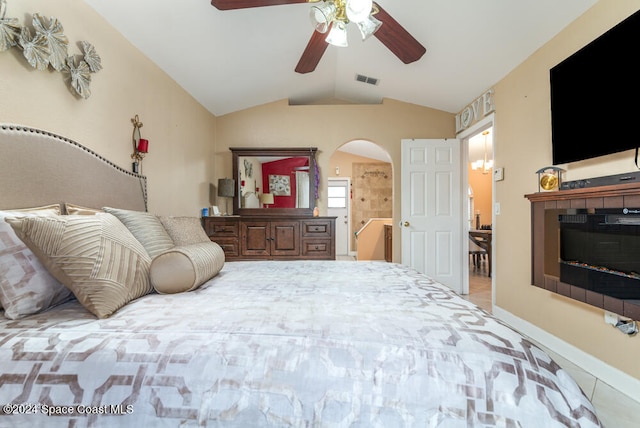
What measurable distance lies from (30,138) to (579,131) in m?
3.32

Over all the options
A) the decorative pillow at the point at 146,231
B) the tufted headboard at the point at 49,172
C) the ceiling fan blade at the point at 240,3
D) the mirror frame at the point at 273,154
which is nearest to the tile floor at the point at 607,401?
the decorative pillow at the point at 146,231

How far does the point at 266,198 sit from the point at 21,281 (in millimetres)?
3257

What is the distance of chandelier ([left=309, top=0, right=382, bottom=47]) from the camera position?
5.00ft

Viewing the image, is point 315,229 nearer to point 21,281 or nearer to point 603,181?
point 603,181

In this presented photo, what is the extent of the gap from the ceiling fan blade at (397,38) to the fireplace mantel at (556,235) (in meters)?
1.45

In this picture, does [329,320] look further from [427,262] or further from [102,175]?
[427,262]

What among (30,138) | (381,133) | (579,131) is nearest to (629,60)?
(579,131)

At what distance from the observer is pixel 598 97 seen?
186cm

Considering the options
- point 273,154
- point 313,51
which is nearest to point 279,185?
point 273,154

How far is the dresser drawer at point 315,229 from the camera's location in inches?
150

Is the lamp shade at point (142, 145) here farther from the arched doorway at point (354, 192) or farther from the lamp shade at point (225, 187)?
the arched doorway at point (354, 192)

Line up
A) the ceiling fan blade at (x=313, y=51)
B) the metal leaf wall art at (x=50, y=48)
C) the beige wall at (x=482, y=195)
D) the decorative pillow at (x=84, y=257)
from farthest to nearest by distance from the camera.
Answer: the beige wall at (x=482, y=195) < the ceiling fan blade at (x=313, y=51) < the metal leaf wall art at (x=50, y=48) < the decorative pillow at (x=84, y=257)

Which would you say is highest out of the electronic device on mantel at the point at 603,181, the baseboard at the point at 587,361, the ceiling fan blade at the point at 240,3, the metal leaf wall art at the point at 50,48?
the ceiling fan blade at the point at 240,3

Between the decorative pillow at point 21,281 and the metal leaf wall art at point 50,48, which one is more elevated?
the metal leaf wall art at point 50,48
